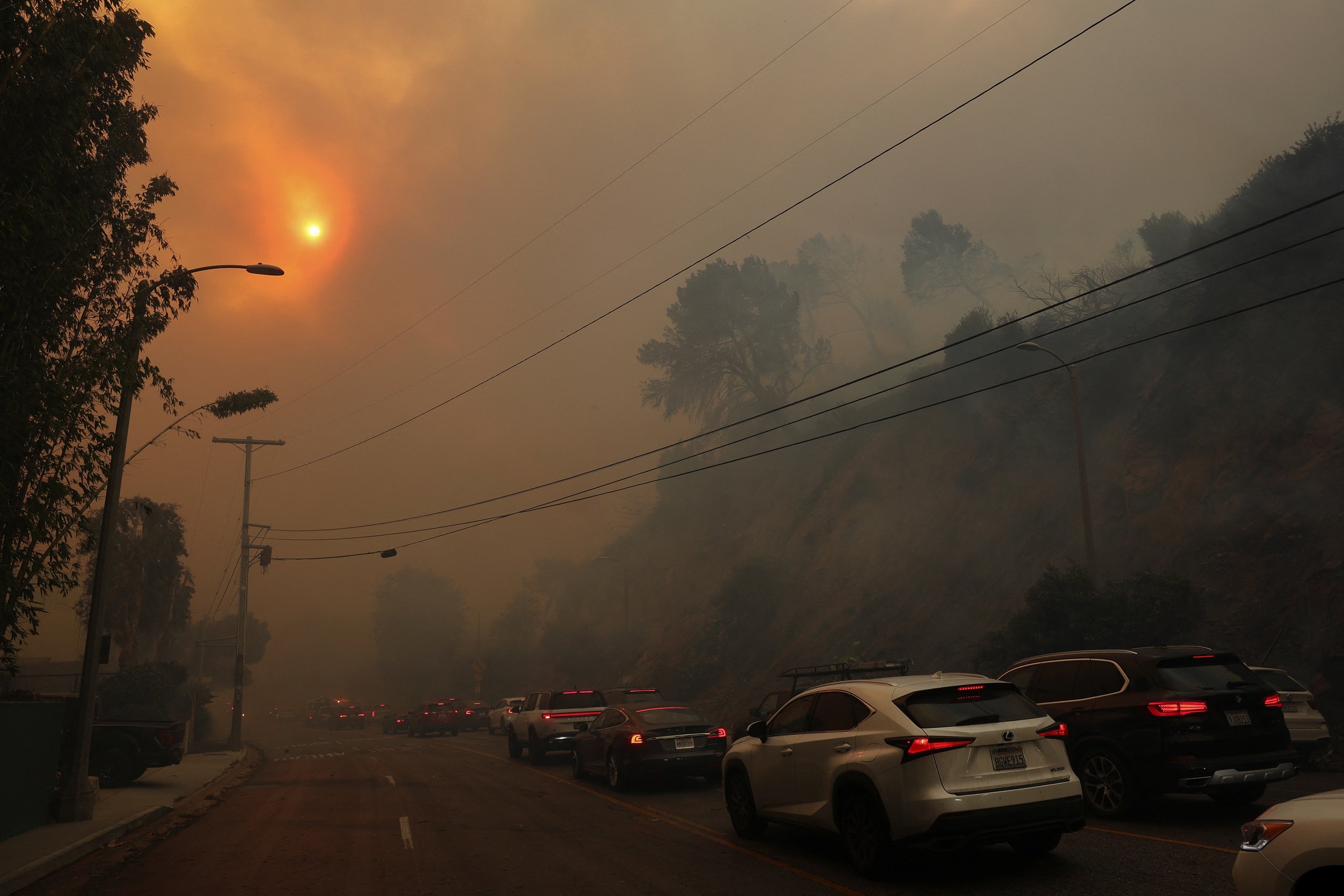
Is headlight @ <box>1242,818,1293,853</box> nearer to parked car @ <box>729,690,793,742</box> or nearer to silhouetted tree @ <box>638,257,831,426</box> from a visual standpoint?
parked car @ <box>729,690,793,742</box>

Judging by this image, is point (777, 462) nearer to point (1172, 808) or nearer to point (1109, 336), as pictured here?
point (1109, 336)

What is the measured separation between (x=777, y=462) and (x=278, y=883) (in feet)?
174

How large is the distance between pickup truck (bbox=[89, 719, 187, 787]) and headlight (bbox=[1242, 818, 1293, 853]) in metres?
20.5

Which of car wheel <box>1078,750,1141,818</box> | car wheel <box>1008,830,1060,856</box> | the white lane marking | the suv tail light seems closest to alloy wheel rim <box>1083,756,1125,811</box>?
car wheel <box>1078,750,1141,818</box>

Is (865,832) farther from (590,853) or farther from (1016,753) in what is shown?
(590,853)

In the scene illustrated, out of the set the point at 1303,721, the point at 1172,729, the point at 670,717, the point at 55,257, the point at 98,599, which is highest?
the point at 55,257

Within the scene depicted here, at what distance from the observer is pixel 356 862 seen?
9.45m

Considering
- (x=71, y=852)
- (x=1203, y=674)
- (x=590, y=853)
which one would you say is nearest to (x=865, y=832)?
(x=590, y=853)

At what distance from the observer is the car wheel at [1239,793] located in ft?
30.7

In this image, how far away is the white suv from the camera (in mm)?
7086

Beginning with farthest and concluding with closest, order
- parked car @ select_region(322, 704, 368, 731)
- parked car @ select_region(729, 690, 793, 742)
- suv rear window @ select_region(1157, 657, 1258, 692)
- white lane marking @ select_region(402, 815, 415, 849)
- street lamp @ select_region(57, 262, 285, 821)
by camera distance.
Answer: parked car @ select_region(322, 704, 368, 731)
parked car @ select_region(729, 690, 793, 742)
street lamp @ select_region(57, 262, 285, 821)
white lane marking @ select_region(402, 815, 415, 849)
suv rear window @ select_region(1157, 657, 1258, 692)

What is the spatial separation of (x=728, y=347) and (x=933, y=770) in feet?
173

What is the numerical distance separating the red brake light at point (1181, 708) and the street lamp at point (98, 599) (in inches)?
→ 567

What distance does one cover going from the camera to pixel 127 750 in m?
18.5
